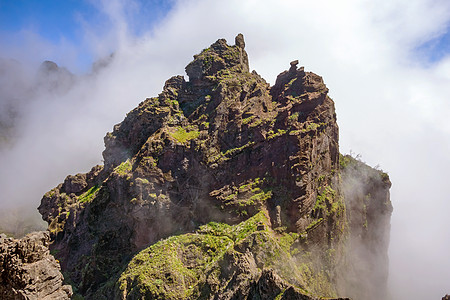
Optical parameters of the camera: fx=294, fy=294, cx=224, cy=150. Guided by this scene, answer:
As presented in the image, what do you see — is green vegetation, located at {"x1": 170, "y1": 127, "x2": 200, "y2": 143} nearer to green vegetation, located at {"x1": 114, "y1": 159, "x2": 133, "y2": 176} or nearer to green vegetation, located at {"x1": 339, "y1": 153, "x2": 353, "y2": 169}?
green vegetation, located at {"x1": 114, "y1": 159, "x2": 133, "y2": 176}

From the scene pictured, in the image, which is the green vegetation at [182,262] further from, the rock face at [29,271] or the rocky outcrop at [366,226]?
the rocky outcrop at [366,226]

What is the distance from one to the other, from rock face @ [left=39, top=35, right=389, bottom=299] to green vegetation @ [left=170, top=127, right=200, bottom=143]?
227 mm

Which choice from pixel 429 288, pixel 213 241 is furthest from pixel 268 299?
pixel 429 288

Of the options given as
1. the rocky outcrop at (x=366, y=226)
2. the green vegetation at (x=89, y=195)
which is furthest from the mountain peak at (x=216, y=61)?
the rocky outcrop at (x=366, y=226)

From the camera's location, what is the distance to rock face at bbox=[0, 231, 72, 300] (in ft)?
63.0

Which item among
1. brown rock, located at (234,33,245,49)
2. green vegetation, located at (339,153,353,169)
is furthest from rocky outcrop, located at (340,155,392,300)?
brown rock, located at (234,33,245,49)

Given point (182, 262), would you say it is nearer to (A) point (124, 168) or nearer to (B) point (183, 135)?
(A) point (124, 168)

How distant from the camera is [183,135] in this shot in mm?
62750

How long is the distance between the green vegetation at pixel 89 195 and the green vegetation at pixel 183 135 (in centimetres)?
2153

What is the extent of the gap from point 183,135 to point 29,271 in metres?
44.6

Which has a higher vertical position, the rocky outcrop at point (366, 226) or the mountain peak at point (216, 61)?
the mountain peak at point (216, 61)

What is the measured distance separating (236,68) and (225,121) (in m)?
17.6

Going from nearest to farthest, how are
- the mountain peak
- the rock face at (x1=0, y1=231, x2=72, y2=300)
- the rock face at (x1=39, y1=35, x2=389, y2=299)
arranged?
the rock face at (x1=0, y1=231, x2=72, y2=300) → the rock face at (x1=39, y1=35, x2=389, y2=299) → the mountain peak

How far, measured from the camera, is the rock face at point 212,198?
149ft
